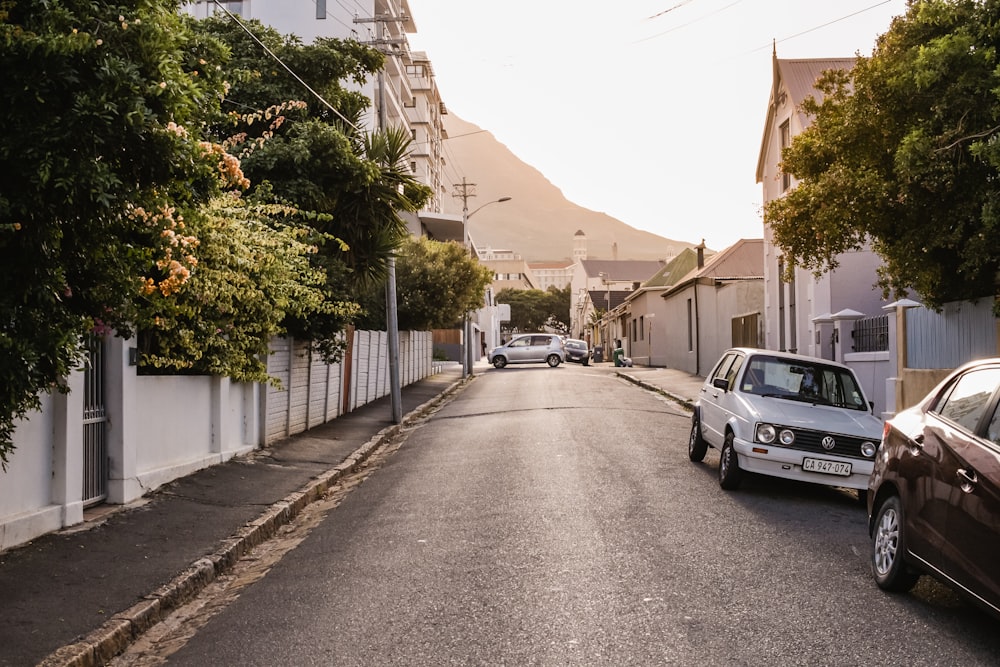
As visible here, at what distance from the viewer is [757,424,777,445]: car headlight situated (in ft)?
32.4

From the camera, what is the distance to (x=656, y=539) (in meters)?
7.81

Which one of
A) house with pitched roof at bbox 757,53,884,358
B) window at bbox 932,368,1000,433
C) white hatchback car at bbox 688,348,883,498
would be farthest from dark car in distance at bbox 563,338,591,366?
window at bbox 932,368,1000,433

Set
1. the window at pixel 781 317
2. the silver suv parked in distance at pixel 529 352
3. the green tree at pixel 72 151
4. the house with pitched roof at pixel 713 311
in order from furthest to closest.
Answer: the silver suv parked in distance at pixel 529 352 → the house with pitched roof at pixel 713 311 → the window at pixel 781 317 → the green tree at pixel 72 151

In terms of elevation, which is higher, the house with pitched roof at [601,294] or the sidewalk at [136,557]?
the house with pitched roof at [601,294]


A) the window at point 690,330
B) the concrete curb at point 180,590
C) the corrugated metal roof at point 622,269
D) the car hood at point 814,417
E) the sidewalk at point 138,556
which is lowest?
the concrete curb at point 180,590

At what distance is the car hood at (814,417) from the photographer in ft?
32.5

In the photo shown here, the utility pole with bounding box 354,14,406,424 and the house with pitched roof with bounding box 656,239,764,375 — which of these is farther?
the house with pitched roof with bounding box 656,239,764,375

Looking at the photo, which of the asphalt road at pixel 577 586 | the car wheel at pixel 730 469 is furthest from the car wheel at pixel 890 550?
the car wheel at pixel 730 469

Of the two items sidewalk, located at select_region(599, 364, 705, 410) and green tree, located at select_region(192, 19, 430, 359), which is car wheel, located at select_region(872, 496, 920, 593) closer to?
green tree, located at select_region(192, 19, 430, 359)

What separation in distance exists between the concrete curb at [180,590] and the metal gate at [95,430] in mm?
1521

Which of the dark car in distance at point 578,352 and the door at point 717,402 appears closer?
the door at point 717,402

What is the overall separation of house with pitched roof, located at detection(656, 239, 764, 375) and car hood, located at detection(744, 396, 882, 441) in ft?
65.2

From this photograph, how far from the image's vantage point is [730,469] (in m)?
10.3

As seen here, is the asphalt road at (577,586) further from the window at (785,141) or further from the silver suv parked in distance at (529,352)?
the silver suv parked in distance at (529,352)
